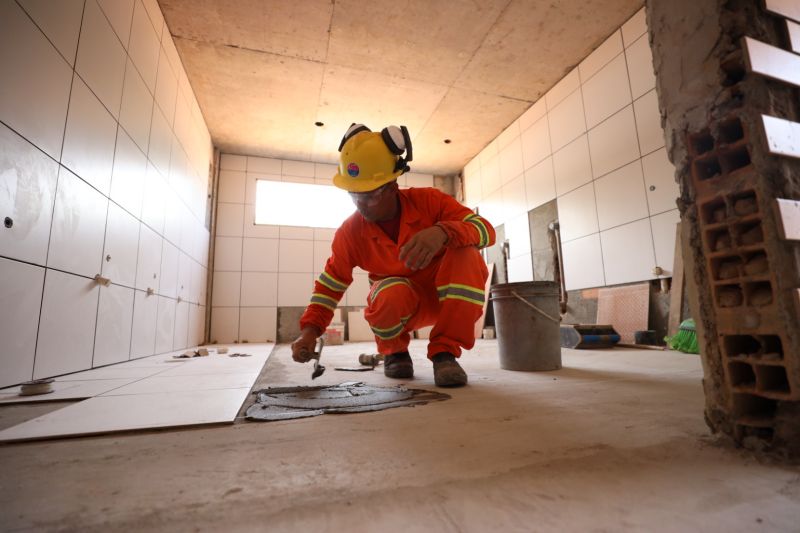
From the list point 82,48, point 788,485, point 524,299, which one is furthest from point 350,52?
point 788,485

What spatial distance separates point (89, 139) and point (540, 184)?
13.9 feet

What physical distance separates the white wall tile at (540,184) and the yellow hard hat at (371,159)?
3.27 metres

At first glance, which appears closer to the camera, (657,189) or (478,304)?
(478,304)

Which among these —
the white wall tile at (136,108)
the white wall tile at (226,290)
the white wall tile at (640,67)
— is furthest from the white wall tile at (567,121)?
the white wall tile at (226,290)

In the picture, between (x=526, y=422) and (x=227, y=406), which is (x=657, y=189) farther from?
(x=227, y=406)

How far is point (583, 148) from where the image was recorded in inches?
153

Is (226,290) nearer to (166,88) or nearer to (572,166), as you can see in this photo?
(166,88)

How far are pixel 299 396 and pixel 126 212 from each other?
201 cm

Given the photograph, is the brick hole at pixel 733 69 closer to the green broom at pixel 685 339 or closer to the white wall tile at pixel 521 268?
the green broom at pixel 685 339

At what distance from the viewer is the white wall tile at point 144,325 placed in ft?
8.57

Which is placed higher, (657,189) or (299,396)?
(657,189)

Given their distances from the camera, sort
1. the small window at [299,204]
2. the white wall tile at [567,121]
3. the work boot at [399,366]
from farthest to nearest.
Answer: the small window at [299,204]
the white wall tile at [567,121]
the work boot at [399,366]

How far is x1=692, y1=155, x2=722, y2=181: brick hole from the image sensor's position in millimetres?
702

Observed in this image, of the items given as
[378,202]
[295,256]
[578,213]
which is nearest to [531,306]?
[378,202]
